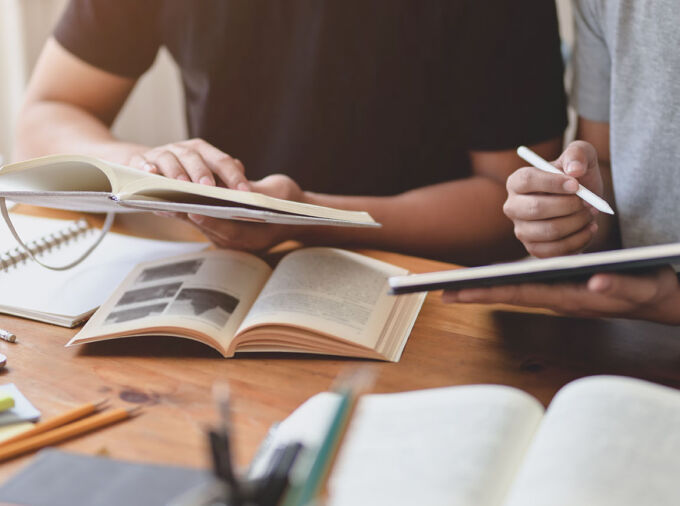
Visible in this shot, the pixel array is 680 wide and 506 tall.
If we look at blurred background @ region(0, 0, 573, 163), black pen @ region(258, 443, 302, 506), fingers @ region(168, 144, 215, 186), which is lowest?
blurred background @ region(0, 0, 573, 163)

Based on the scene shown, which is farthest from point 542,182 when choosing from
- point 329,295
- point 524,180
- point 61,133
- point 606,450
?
point 61,133

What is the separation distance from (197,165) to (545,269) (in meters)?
0.46

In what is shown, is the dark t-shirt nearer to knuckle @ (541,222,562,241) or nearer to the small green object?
knuckle @ (541,222,562,241)

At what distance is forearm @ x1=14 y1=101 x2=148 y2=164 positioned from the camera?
3.81 feet

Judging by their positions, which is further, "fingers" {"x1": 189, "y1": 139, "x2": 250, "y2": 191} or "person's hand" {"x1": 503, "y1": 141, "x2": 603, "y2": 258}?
"fingers" {"x1": 189, "y1": 139, "x2": 250, "y2": 191}

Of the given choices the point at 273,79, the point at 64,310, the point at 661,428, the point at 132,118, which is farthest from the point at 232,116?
the point at 132,118

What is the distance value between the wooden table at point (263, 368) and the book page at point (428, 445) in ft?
0.33

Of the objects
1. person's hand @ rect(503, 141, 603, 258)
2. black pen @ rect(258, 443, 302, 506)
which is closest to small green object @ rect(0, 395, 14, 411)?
black pen @ rect(258, 443, 302, 506)

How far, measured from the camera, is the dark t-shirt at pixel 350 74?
1.22 meters

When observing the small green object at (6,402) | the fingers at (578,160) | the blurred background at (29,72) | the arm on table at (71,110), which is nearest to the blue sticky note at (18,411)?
the small green object at (6,402)

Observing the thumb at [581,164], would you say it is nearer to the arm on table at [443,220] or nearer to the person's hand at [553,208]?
the person's hand at [553,208]

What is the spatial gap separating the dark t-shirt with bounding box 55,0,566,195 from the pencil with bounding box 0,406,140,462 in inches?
31.0

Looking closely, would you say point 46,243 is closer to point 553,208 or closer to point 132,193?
point 132,193

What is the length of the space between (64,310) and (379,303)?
0.34 m
